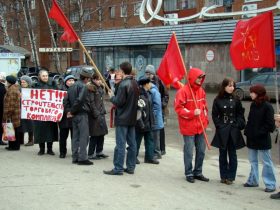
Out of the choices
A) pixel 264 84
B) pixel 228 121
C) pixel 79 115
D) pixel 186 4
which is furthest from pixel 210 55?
pixel 228 121

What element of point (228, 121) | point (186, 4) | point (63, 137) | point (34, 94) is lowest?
point (63, 137)

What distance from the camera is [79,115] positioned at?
8.69 m

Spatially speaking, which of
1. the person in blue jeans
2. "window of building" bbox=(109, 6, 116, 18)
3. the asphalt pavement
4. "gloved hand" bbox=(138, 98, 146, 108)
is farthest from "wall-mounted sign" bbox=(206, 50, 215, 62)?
"window of building" bbox=(109, 6, 116, 18)

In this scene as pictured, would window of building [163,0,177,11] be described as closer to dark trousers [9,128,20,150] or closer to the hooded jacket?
dark trousers [9,128,20,150]

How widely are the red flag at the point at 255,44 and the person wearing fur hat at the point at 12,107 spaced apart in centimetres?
487

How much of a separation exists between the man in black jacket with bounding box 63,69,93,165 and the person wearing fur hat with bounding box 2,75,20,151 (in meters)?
1.65

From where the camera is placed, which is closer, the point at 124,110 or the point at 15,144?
the point at 124,110

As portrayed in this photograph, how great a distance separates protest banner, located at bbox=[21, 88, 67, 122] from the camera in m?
9.66

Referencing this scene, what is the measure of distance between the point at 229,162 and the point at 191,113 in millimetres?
946

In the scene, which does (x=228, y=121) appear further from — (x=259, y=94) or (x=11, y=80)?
(x=11, y=80)

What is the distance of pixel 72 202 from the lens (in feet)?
20.3

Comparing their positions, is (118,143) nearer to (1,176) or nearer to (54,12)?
(1,176)

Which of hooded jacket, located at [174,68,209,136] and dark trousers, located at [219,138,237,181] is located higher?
hooded jacket, located at [174,68,209,136]

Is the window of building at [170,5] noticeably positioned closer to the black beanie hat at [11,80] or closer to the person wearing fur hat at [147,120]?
the black beanie hat at [11,80]
